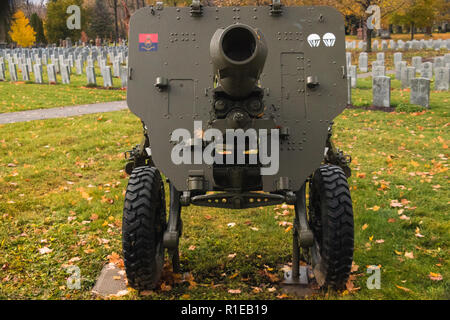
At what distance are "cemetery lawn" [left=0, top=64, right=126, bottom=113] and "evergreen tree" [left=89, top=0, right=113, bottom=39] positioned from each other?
3753 cm

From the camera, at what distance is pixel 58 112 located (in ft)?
40.7

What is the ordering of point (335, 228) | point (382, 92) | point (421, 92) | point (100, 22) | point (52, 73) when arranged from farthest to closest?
point (100, 22), point (52, 73), point (382, 92), point (421, 92), point (335, 228)

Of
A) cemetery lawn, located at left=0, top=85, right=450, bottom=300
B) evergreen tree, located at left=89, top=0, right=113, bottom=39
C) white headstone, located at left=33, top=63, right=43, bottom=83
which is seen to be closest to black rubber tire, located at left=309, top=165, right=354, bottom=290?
cemetery lawn, located at left=0, top=85, right=450, bottom=300

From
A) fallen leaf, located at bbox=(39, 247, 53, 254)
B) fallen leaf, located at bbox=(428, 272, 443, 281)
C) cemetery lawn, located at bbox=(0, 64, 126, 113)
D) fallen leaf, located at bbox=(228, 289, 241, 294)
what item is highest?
cemetery lawn, located at bbox=(0, 64, 126, 113)

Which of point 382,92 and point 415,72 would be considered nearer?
point 382,92

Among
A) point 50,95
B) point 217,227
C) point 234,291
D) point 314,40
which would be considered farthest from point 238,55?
point 50,95

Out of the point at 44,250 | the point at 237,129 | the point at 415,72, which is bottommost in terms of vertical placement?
the point at 44,250

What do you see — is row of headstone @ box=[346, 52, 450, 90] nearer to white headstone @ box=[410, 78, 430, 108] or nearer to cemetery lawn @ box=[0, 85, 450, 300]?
white headstone @ box=[410, 78, 430, 108]

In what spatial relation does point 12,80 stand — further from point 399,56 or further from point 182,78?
point 182,78

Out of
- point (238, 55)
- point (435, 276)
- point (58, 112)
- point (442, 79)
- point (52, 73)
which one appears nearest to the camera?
point (238, 55)

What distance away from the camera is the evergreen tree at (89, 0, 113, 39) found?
54.4m

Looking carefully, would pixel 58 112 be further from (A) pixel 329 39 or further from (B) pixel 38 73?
(A) pixel 329 39

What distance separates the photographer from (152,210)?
142 inches

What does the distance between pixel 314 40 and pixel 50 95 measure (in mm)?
13333
